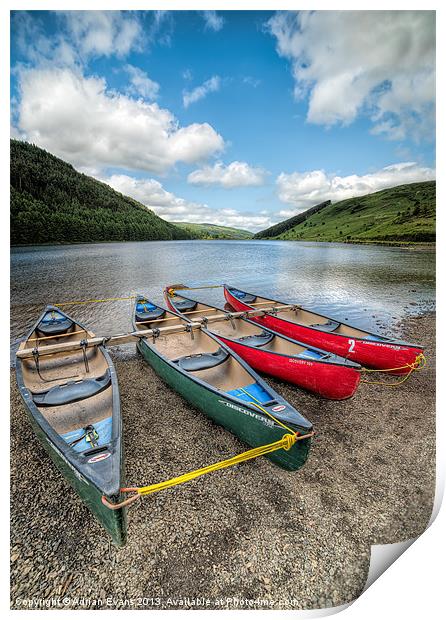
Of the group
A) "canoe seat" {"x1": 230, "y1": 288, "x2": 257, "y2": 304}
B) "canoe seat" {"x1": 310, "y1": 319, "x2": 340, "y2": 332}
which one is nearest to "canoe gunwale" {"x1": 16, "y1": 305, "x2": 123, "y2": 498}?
"canoe seat" {"x1": 310, "y1": 319, "x2": 340, "y2": 332}

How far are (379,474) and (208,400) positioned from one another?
3496mm

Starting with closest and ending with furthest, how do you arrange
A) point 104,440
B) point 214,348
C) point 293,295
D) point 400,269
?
point 104,440 → point 214,348 → point 293,295 → point 400,269

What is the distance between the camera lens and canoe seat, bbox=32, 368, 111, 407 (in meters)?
5.37

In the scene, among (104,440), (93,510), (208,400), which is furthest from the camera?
(208,400)

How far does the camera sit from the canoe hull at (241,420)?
178 inches

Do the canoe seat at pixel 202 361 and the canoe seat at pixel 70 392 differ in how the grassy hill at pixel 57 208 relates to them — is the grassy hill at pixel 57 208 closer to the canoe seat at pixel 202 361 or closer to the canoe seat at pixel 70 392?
the canoe seat at pixel 70 392

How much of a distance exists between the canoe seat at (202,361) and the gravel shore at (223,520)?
1.18m

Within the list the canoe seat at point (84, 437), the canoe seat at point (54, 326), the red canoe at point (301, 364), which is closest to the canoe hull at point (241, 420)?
the canoe seat at point (84, 437)

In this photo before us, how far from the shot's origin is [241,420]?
5164mm

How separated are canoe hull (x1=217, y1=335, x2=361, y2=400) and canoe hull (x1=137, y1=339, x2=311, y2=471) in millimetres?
2520

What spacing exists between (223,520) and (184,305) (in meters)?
9.97

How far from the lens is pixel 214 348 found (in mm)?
8469
